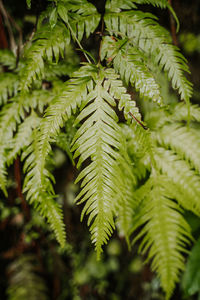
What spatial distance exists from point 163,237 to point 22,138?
1.10m

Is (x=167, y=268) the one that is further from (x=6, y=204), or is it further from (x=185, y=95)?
(x=6, y=204)

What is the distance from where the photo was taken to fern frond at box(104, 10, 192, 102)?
3.54 ft

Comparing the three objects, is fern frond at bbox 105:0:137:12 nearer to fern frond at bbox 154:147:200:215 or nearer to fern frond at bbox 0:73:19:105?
fern frond at bbox 0:73:19:105

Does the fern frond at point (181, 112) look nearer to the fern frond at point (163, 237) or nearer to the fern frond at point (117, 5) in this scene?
the fern frond at point (163, 237)

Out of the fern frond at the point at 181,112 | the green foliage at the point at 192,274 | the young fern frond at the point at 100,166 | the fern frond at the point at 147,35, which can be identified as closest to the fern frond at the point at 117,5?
the fern frond at the point at 147,35

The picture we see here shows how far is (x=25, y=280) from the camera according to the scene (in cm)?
213

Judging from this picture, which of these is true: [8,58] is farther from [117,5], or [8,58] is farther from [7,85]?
[117,5]

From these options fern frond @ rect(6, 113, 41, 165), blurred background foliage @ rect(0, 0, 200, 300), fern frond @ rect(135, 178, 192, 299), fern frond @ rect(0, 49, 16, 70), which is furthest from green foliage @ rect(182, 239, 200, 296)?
fern frond @ rect(0, 49, 16, 70)

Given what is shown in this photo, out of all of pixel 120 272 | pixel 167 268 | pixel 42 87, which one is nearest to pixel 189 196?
pixel 167 268

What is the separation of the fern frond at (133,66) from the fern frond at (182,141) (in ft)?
1.98

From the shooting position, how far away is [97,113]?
3.33 ft

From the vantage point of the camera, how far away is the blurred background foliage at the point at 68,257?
2008mm

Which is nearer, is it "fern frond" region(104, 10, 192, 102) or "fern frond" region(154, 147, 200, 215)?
"fern frond" region(104, 10, 192, 102)

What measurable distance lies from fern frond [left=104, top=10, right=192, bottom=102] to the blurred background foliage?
0.94 m
